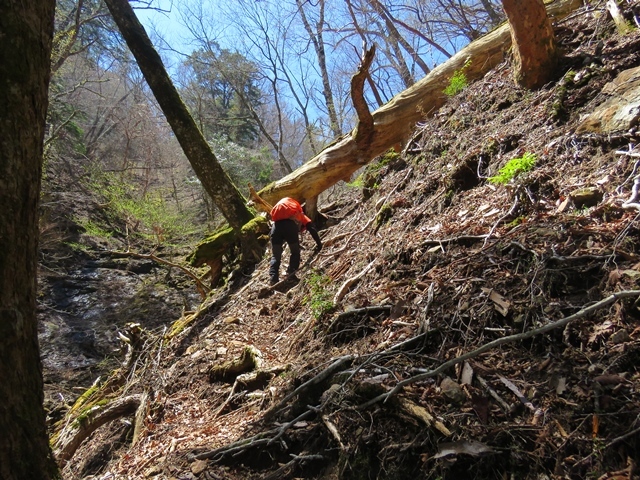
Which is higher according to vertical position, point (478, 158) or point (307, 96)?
point (307, 96)

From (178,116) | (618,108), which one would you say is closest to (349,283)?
(618,108)

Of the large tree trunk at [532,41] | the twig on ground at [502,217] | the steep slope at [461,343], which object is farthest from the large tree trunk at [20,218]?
the large tree trunk at [532,41]

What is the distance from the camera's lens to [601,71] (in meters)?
4.13

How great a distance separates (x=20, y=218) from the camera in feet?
5.46

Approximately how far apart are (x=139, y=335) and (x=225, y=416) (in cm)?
304

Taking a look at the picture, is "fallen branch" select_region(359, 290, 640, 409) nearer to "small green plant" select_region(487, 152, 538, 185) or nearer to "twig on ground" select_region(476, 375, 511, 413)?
"twig on ground" select_region(476, 375, 511, 413)

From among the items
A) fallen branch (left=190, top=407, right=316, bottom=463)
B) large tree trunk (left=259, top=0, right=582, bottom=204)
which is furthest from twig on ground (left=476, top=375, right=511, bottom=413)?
large tree trunk (left=259, top=0, right=582, bottom=204)

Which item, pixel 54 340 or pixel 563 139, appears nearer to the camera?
pixel 563 139

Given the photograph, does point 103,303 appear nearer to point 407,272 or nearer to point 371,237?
point 371,237

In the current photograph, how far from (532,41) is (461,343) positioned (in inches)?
163

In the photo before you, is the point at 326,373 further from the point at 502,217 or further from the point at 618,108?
the point at 618,108

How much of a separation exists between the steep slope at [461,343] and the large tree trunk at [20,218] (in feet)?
4.47

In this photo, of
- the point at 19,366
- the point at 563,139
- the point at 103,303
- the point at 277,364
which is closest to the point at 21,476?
the point at 19,366

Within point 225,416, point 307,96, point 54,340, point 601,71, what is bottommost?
point 225,416
